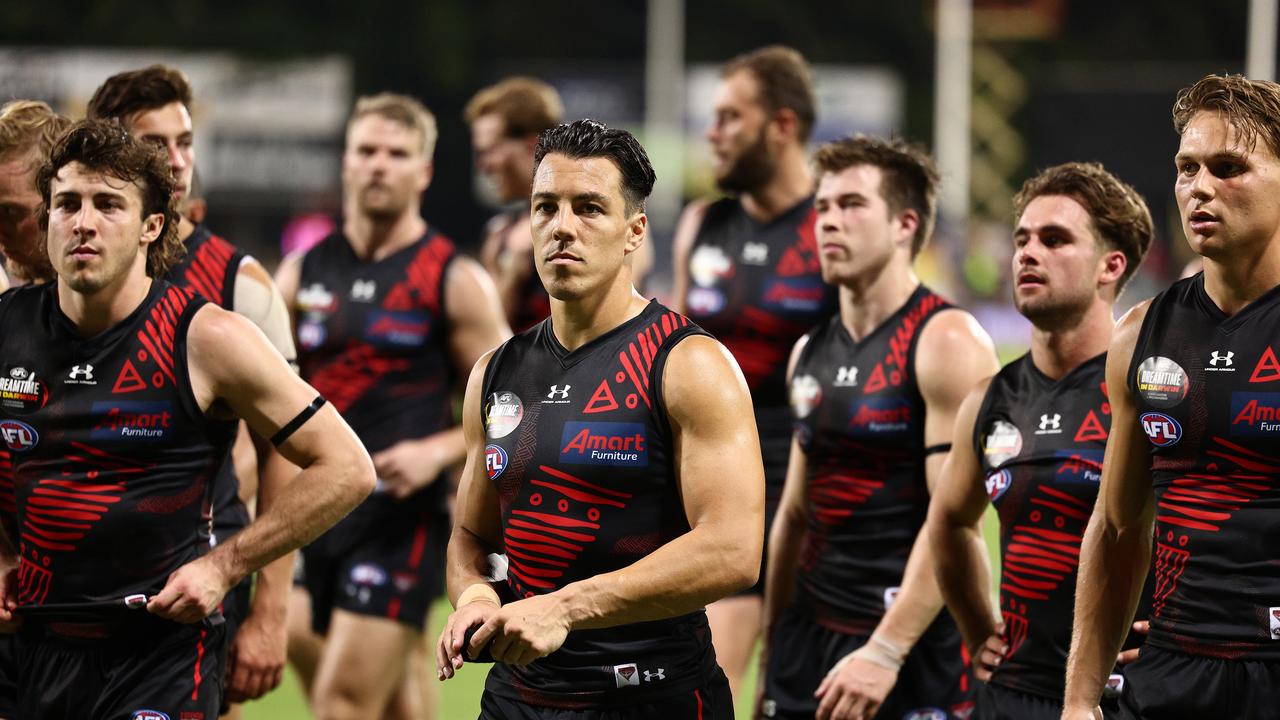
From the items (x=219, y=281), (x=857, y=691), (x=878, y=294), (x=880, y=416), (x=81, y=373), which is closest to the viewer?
(x=81, y=373)

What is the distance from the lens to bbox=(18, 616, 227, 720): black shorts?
454 cm

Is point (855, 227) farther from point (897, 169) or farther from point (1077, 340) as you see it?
point (1077, 340)

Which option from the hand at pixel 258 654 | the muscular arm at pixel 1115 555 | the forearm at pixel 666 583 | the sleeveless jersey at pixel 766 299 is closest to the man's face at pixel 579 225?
the forearm at pixel 666 583

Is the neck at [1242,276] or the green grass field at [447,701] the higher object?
the neck at [1242,276]

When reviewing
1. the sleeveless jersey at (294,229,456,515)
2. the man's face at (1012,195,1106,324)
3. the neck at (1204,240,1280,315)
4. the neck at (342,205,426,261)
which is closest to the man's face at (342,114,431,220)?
the neck at (342,205,426,261)

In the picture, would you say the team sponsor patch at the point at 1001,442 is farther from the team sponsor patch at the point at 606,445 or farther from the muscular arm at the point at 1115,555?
the team sponsor patch at the point at 606,445

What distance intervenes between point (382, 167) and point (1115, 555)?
4114 millimetres

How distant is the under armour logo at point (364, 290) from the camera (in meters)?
7.32

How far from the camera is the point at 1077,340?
5098 mm

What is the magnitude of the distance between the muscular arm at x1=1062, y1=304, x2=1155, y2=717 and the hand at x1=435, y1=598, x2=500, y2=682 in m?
1.54

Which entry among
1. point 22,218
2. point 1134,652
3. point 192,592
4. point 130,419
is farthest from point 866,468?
point 22,218

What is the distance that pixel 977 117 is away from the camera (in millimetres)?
30406

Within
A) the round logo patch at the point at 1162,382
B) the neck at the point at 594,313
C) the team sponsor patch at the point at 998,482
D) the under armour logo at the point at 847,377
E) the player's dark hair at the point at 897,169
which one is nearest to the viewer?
the round logo patch at the point at 1162,382

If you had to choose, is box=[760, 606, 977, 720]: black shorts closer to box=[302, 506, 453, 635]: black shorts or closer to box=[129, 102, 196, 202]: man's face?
box=[302, 506, 453, 635]: black shorts
